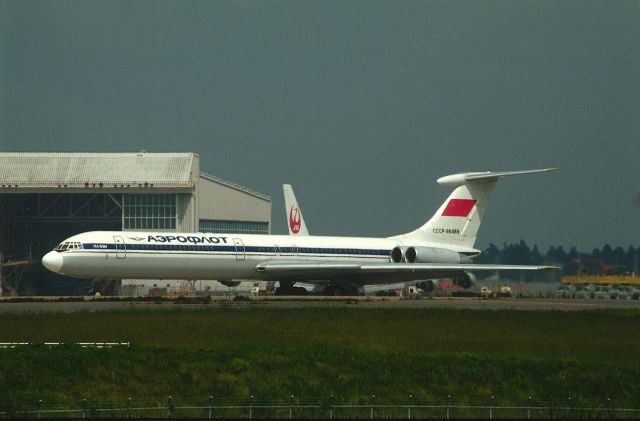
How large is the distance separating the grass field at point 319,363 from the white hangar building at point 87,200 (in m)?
49.0

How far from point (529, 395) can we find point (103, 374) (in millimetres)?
10105

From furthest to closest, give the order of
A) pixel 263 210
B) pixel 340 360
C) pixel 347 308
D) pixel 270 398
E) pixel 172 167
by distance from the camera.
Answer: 1. pixel 263 210
2. pixel 172 167
3. pixel 347 308
4. pixel 340 360
5. pixel 270 398

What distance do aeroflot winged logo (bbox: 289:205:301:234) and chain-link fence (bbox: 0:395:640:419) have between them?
5678 centimetres

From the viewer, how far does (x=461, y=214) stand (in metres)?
70.0

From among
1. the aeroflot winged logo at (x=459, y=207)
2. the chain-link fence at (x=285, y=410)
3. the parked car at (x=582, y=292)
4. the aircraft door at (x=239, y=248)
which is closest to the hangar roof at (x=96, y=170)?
the aeroflot winged logo at (x=459, y=207)

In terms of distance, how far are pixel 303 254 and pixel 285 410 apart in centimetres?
4112

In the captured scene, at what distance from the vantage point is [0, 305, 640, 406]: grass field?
25.5 metres

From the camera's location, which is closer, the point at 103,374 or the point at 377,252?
the point at 103,374

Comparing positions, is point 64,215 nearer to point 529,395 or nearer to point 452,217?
point 452,217

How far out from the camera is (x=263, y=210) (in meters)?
101

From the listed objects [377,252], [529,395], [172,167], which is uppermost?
[172,167]

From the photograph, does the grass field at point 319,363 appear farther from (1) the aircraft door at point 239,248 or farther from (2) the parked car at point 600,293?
(2) the parked car at point 600,293

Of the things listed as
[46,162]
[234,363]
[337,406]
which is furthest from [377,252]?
[337,406]

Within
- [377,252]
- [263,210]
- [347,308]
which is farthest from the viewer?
[263,210]
